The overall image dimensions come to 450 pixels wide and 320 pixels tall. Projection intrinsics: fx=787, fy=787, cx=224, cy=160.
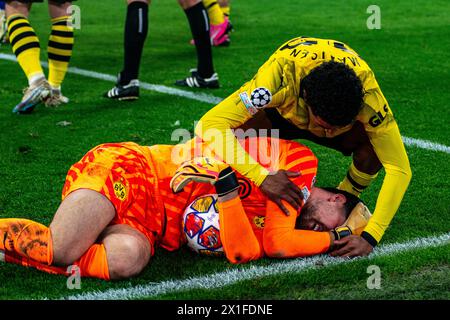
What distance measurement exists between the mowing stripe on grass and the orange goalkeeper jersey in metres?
0.07

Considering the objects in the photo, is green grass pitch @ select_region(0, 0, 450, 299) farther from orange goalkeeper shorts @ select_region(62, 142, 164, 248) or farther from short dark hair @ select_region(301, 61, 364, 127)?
short dark hair @ select_region(301, 61, 364, 127)

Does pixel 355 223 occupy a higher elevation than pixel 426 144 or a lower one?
higher

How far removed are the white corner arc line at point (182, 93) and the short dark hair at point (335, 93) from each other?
79.3 inches

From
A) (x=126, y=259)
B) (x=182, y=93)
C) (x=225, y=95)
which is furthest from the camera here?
(x=182, y=93)

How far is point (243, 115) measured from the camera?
3771 mm

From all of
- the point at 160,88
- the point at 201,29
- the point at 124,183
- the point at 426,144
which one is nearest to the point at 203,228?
the point at 124,183

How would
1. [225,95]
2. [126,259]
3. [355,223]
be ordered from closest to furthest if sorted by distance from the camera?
[126,259], [355,223], [225,95]

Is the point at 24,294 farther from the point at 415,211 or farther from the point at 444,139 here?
the point at 444,139

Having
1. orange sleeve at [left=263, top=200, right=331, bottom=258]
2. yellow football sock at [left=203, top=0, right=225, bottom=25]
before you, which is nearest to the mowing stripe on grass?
orange sleeve at [left=263, top=200, right=331, bottom=258]

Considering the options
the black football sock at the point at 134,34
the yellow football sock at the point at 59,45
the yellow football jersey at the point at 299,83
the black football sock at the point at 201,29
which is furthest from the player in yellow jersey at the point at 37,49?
the yellow football jersey at the point at 299,83

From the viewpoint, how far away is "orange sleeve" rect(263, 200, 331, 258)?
140 inches

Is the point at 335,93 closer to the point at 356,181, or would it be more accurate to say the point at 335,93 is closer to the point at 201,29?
the point at 356,181

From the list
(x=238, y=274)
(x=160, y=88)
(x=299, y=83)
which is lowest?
(x=160, y=88)

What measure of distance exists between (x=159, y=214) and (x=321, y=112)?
903 millimetres
